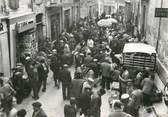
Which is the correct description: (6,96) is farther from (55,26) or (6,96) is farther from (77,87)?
(55,26)

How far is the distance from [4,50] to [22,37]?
3.59m

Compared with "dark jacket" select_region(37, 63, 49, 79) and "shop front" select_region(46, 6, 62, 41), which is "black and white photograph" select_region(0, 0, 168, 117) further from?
"shop front" select_region(46, 6, 62, 41)

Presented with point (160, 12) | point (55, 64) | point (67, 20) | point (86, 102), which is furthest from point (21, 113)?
point (67, 20)

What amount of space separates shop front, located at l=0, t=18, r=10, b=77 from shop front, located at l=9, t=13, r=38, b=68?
689 mm

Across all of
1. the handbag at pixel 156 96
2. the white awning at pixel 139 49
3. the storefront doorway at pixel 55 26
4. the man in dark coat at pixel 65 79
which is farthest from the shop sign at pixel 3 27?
the storefront doorway at pixel 55 26

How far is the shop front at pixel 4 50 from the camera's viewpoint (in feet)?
50.3

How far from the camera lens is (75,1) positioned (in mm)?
37719

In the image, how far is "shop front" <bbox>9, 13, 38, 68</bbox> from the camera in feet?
55.9

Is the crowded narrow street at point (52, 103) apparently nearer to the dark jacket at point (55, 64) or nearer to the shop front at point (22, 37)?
the dark jacket at point (55, 64)

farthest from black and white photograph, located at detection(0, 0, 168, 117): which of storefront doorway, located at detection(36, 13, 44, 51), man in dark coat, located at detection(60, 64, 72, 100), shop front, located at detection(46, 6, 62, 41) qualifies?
shop front, located at detection(46, 6, 62, 41)

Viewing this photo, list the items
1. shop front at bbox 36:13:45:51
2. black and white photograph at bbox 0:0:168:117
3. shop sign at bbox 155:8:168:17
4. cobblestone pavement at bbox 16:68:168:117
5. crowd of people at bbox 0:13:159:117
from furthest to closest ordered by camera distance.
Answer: shop front at bbox 36:13:45:51, shop sign at bbox 155:8:168:17, cobblestone pavement at bbox 16:68:168:117, black and white photograph at bbox 0:0:168:117, crowd of people at bbox 0:13:159:117

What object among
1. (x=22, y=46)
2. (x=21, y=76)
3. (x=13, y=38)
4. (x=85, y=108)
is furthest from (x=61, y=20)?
(x=85, y=108)

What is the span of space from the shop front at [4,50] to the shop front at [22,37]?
0.69 m

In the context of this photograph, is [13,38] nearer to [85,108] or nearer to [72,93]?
[72,93]
